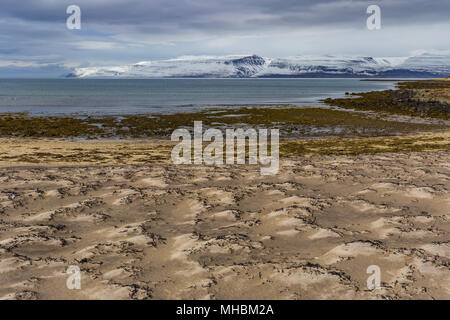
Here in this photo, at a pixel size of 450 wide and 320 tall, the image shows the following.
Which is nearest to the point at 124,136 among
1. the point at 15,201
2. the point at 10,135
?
the point at 10,135

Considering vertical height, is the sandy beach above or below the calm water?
below

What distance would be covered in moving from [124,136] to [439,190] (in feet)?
66.8

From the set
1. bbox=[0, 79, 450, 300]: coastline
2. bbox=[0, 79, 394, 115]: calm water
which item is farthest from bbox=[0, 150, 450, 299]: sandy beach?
bbox=[0, 79, 394, 115]: calm water

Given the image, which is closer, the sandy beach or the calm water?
the sandy beach

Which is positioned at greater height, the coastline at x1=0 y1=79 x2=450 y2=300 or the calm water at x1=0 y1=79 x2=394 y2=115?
the calm water at x1=0 y1=79 x2=394 y2=115

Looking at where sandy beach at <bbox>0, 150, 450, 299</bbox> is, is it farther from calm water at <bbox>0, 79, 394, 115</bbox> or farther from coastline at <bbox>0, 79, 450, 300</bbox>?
calm water at <bbox>0, 79, 394, 115</bbox>

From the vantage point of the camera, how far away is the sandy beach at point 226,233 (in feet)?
16.2

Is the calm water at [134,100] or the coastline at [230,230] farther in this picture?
the calm water at [134,100]

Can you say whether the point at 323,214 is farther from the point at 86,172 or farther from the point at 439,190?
the point at 86,172

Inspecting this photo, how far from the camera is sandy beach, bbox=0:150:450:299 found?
493cm

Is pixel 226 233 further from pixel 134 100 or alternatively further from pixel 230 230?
pixel 134 100

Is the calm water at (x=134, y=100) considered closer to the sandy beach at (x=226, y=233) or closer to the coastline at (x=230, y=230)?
the coastline at (x=230, y=230)

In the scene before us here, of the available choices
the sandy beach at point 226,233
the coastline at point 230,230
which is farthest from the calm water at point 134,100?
the sandy beach at point 226,233

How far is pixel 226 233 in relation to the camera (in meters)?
6.65
